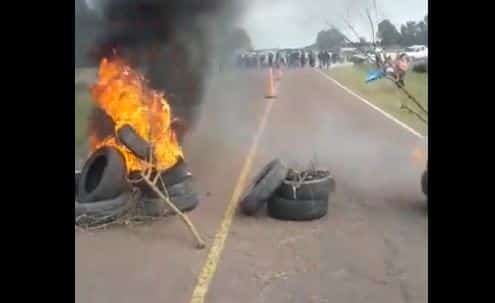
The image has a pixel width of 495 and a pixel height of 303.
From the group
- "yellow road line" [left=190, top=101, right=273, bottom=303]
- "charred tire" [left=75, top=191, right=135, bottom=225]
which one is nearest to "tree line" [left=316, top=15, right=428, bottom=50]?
"yellow road line" [left=190, top=101, right=273, bottom=303]

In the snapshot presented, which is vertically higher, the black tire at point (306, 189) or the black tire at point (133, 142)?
the black tire at point (133, 142)

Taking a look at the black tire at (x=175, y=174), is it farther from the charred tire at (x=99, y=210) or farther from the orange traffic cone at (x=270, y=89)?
the orange traffic cone at (x=270, y=89)

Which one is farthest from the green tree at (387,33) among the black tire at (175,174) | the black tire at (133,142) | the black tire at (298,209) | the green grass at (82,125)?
the green grass at (82,125)

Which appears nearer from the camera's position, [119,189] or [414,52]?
[119,189]

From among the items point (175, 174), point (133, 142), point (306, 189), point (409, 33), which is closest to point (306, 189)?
point (306, 189)

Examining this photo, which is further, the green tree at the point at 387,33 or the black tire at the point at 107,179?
the green tree at the point at 387,33

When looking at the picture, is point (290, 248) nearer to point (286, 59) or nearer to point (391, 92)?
point (286, 59)

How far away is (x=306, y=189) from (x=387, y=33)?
2.29m

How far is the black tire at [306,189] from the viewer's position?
6.54 metres

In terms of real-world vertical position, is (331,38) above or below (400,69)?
above

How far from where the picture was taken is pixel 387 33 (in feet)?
23.9

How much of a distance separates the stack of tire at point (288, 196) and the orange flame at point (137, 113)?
1.13 m

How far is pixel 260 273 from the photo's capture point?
16.6 feet
